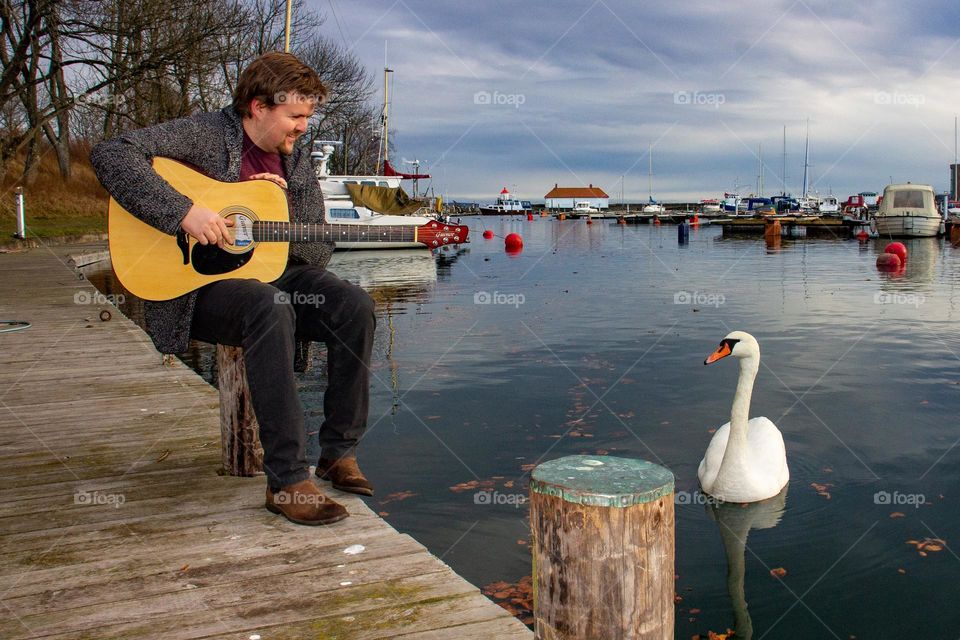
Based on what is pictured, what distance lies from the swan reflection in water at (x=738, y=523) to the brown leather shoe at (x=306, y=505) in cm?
238

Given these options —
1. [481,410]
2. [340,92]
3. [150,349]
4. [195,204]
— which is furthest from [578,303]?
[340,92]

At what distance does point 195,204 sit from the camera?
3.77 m

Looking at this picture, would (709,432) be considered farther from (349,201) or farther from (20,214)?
(349,201)

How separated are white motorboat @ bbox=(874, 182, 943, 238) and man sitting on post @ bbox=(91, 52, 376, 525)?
48102 mm

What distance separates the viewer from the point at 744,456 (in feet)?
19.0

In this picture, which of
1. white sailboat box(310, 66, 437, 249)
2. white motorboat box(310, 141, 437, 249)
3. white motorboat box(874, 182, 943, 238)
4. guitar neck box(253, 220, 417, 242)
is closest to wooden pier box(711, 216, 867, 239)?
white motorboat box(874, 182, 943, 238)

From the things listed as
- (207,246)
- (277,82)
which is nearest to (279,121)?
(277,82)

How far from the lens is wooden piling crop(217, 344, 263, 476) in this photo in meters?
4.09

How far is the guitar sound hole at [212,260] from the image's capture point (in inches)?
156

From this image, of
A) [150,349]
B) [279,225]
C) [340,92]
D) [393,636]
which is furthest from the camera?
[340,92]

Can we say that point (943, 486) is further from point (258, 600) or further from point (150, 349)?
point (150, 349)

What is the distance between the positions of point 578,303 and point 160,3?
11.2m

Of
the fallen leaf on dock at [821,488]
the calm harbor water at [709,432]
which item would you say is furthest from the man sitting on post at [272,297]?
the fallen leaf on dock at [821,488]

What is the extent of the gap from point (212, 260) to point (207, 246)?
0.07m
